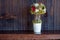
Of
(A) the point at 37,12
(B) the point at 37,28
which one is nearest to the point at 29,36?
(B) the point at 37,28

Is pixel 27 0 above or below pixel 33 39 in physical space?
above

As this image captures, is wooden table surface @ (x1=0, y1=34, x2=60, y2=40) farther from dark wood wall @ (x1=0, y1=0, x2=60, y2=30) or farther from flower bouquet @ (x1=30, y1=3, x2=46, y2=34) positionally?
dark wood wall @ (x1=0, y1=0, x2=60, y2=30)

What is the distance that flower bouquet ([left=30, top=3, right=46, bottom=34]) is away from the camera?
2.04 metres

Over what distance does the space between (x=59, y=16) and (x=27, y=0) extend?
540mm

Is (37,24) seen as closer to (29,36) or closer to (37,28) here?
(37,28)

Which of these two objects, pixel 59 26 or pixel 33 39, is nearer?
pixel 33 39

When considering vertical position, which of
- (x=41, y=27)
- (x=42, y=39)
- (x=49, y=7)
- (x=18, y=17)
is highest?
(x=49, y=7)

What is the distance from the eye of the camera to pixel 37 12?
80.1 inches

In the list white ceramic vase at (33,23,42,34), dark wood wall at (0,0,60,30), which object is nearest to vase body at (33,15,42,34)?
white ceramic vase at (33,23,42,34)

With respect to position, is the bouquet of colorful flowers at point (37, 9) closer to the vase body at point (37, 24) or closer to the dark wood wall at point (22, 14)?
the vase body at point (37, 24)

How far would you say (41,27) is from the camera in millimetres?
2279

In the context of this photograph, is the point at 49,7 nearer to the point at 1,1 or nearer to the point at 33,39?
the point at 33,39

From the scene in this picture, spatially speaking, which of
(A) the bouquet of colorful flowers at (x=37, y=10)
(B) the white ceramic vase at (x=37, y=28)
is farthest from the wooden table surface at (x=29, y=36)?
(A) the bouquet of colorful flowers at (x=37, y=10)

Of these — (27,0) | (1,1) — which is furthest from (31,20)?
(1,1)
